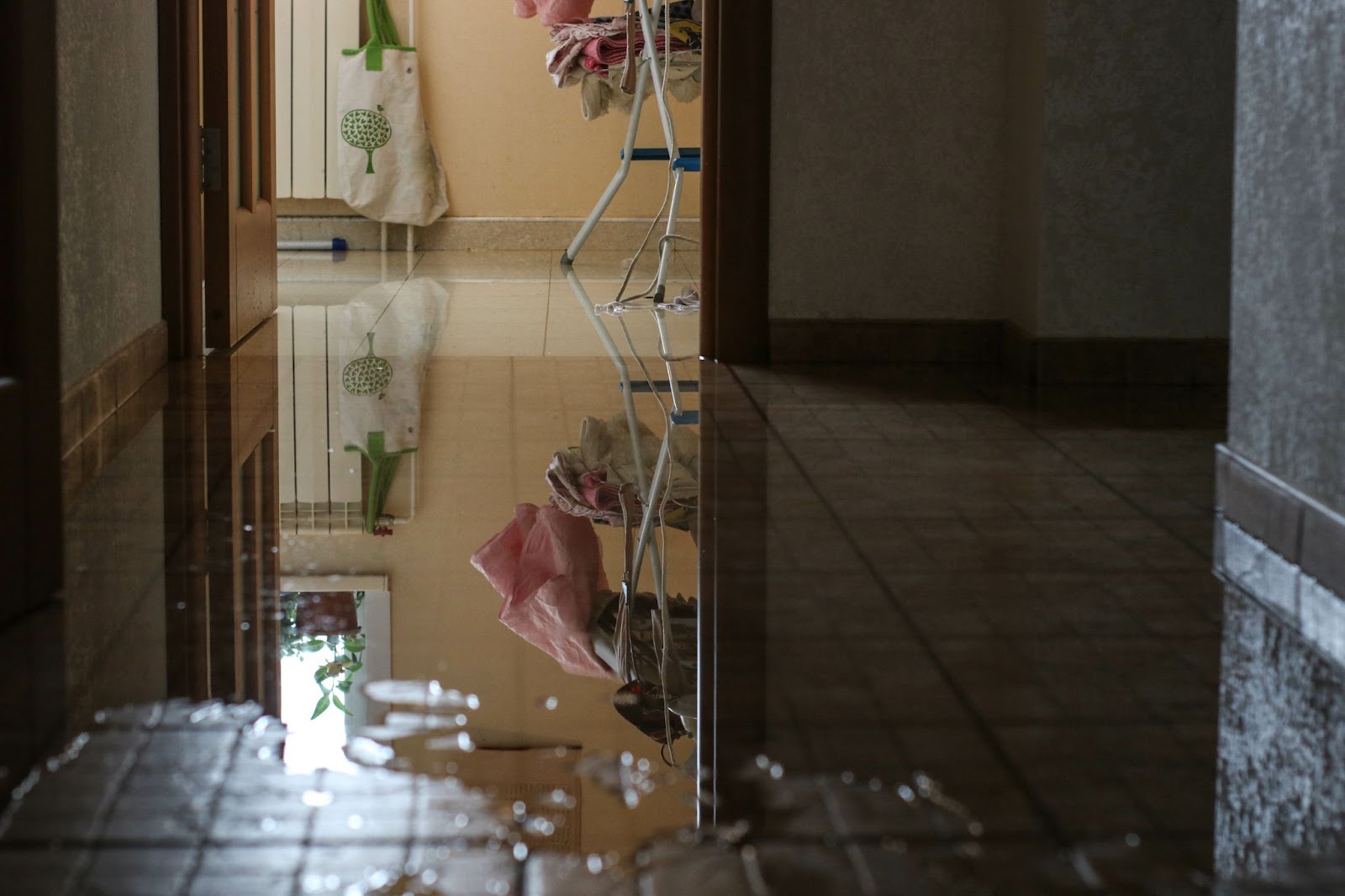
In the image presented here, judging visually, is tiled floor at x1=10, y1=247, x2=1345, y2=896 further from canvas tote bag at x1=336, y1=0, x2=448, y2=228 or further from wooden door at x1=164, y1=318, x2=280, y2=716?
canvas tote bag at x1=336, y1=0, x2=448, y2=228

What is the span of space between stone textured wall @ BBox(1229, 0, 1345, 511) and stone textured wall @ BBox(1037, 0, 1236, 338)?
1.18m

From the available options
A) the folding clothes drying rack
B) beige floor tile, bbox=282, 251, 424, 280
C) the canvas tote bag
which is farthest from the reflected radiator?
the canvas tote bag

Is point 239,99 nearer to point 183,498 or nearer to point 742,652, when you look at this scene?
point 183,498

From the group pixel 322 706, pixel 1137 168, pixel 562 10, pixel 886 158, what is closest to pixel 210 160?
pixel 886 158

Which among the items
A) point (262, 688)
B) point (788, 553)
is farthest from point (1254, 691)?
point (262, 688)

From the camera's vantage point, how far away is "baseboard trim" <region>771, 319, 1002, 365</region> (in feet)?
11.5

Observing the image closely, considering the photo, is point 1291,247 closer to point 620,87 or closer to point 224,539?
point 224,539

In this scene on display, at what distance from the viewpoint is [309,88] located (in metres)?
6.17

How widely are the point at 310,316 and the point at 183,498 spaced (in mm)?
2085

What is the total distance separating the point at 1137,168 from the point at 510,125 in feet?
11.7

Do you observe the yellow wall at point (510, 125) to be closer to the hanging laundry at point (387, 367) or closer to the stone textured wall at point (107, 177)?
the hanging laundry at point (387, 367)

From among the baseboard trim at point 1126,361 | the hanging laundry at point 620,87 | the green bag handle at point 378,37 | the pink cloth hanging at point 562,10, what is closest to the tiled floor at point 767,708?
the baseboard trim at point 1126,361

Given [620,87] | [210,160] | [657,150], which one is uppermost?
[620,87]

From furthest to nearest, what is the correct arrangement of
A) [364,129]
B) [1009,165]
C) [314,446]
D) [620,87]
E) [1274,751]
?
1. [364,129]
2. [620,87]
3. [1009,165]
4. [314,446]
5. [1274,751]
